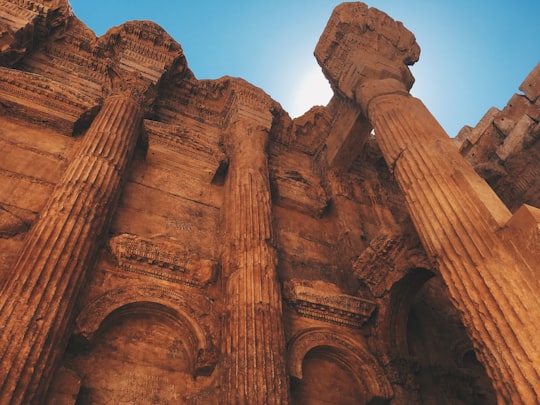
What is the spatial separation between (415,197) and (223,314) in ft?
11.2

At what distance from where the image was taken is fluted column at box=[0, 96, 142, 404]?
409cm

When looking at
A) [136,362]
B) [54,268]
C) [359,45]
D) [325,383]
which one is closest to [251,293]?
[136,362]

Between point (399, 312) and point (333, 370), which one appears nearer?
point (333, 370)

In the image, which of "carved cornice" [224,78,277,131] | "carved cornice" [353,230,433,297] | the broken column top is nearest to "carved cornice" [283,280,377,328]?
"carved cornice" [353,230,433,297]

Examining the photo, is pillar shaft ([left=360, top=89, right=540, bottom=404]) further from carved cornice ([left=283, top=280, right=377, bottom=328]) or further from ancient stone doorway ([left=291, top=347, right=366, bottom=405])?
ancient stone doorway ([left=291, top=347, right=366, bottom=405])

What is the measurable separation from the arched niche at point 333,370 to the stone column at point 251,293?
0.80 meters

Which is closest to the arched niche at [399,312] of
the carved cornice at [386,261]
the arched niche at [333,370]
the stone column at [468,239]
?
the carved cornice at [386,261]

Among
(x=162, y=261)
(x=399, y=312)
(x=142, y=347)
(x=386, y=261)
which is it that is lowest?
(x=142, y=347)

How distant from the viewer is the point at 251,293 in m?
5.89

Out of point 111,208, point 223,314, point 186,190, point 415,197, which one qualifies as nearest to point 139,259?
point 111,208

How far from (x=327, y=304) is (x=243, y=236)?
1.90 meters

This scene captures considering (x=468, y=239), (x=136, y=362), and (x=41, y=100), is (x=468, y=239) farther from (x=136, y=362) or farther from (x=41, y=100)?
(x=41, y=100)

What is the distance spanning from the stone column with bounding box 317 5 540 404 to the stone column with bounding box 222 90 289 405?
2385mm

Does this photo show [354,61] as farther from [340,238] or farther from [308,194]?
[340,238]
